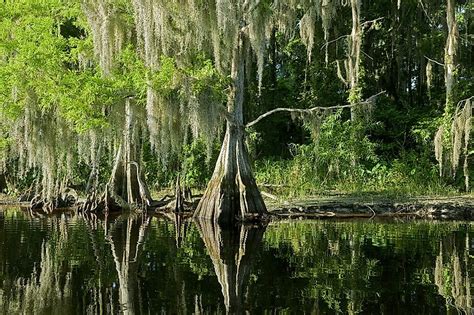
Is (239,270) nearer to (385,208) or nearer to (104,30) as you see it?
(104,30)

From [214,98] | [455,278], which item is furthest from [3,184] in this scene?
[455,278]

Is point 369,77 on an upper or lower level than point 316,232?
upper

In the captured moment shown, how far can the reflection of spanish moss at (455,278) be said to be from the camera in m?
6.14

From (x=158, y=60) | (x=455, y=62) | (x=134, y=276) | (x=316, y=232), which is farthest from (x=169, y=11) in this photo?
(x=455, y=62)

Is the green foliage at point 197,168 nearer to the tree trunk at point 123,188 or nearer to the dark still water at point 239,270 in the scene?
the tree trunk at point 123,188

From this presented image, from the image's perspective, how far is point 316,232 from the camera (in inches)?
482

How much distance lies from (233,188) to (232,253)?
16.0 ft

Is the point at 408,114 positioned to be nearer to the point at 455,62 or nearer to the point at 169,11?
the point at 455,62

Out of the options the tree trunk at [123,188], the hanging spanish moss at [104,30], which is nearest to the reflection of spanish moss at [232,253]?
the tree trunk at [123,188]

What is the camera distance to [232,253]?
945cm

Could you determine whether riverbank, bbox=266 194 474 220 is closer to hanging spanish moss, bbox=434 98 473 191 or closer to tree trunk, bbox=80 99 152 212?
hanging spanish moss, bbox=434 98 473 191

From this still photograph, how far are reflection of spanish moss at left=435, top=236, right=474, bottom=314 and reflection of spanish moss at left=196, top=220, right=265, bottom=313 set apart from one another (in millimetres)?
2210

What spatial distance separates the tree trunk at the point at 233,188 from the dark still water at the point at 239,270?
1171mm

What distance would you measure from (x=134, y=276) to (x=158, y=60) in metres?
6.56
